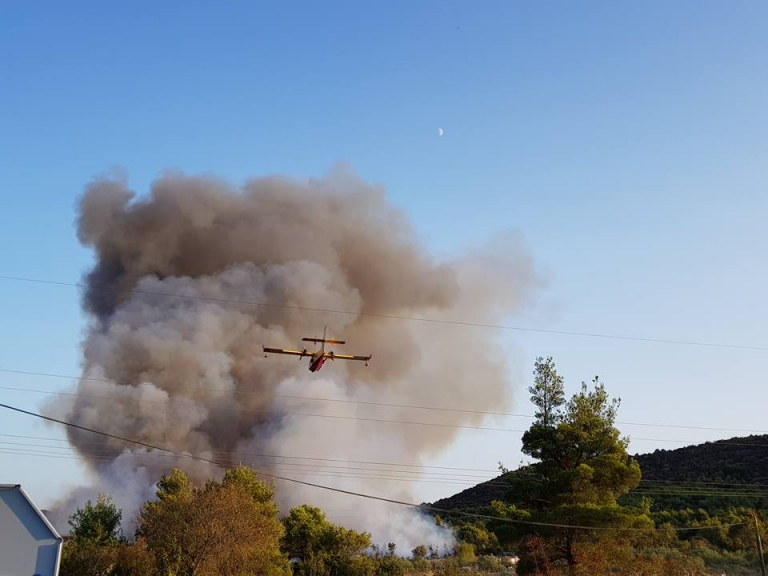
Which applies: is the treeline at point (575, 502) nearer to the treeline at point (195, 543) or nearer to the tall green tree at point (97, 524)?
the treeline at point (195, 543)

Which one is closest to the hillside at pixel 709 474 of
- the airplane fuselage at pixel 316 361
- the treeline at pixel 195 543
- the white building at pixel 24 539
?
the airplane fuselage at pixel 316 361

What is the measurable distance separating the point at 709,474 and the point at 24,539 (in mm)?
79361

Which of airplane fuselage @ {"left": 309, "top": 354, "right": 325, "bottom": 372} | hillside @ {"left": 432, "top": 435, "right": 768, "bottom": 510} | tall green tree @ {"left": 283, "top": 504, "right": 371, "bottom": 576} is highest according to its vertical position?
airplane fuselage @ {"left": 309, "top": 354, "right": 325, "bottom": 372}

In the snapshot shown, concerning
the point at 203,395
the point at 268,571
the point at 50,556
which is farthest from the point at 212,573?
the point at 203,395

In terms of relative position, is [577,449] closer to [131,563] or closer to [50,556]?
[131,563]

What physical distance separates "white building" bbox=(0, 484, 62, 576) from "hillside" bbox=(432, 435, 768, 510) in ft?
189

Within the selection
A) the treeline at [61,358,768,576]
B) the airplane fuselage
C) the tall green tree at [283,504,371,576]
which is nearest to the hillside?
the treeline at [61,358,768,576]

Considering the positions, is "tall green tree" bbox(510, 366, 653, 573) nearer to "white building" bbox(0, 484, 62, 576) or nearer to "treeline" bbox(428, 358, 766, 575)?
"treeline" bbox(428, 358, 766, 575)

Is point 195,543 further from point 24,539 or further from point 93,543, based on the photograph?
point 93,543

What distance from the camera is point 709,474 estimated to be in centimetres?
8462

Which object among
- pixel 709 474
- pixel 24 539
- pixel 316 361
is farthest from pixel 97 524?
pixel 709 474

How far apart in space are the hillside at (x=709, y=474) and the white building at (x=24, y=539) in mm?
57642

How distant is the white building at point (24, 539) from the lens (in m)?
26.6

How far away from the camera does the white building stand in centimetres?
2661
